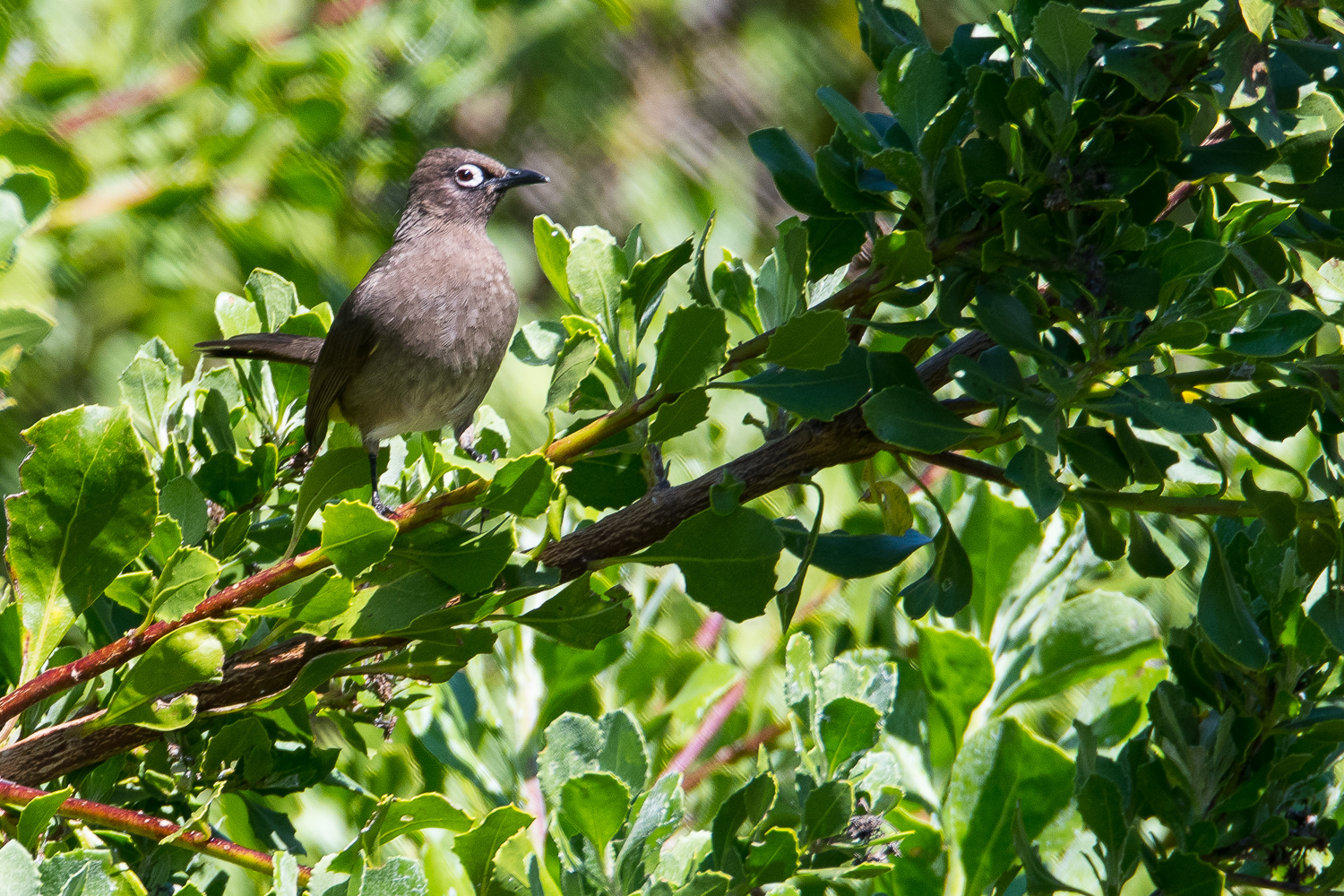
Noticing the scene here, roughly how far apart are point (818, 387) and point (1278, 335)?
275mm

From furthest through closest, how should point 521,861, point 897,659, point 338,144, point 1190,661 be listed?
1. point 338,144
2. point 897,659
3. point 1190,661
4. point 521,861

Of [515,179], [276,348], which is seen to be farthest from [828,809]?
[515,179]

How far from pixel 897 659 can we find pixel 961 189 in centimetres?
53

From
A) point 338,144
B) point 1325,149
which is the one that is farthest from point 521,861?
point 338,144

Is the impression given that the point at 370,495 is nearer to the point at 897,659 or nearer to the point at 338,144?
the point at 897,659

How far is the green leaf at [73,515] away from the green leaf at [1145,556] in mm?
636

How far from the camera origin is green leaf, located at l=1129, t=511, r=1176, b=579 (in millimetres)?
830

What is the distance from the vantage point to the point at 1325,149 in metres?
0.73

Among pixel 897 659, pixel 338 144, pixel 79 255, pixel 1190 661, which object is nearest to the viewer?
pixel 1190 661

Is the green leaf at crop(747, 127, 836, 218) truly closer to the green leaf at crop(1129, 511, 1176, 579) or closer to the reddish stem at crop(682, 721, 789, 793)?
the green leaf at crop(1129, 511, 1176, 579)

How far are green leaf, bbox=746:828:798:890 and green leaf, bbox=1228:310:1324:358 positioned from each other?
40cm

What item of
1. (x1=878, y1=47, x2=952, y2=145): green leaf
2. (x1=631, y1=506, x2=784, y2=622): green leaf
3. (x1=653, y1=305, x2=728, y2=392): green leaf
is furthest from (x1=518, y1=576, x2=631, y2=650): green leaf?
(x1=878, y1=47, x2=952, y2=145): green leaf

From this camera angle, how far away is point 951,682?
100cm

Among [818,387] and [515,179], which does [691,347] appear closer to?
[818,387]
